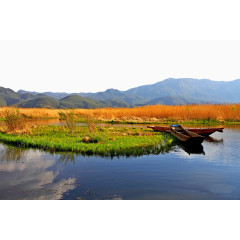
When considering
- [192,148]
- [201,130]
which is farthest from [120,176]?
[201,130]

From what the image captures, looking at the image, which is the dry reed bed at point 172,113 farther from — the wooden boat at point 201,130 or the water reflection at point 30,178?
the water reflection at point 30,178

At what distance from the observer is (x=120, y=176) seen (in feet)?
34.5

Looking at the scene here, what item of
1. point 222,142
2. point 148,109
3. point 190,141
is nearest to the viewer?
point 190,141

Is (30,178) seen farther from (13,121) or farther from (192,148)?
(13,121)

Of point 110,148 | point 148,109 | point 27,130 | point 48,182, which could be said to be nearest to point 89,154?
point 110,148

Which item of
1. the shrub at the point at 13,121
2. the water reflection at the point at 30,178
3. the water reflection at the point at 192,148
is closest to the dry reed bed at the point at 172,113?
the shrub at the point at 13,121

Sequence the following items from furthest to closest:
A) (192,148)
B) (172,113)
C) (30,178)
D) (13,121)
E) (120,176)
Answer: (172,113) → (13,121) → (192,148) → (120,176) → (30,178)

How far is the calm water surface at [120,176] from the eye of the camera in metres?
8.54

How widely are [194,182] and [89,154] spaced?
255 inches

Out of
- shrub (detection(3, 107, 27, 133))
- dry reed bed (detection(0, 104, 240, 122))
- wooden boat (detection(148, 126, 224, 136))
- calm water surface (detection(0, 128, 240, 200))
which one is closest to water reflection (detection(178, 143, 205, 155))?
calm water surface (detection(0, 128, 240, 200))

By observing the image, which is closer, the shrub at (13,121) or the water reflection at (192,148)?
the water reflection at (192,148)

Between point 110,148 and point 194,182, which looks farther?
point 110,148

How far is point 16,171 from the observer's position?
11.4 m

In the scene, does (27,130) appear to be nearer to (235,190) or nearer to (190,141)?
(190,141)
